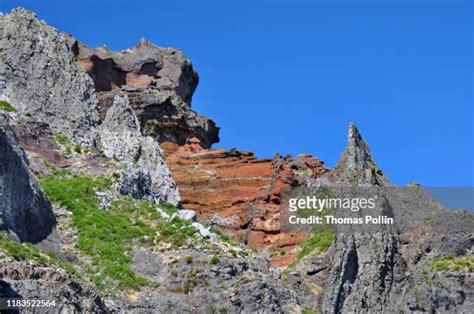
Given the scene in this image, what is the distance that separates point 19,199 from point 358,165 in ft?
87.8

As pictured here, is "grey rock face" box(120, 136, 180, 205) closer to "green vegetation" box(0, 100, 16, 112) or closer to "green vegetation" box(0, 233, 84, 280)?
"green vegetation" box(0, 100, 16, 112)

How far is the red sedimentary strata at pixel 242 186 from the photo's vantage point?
8525cm

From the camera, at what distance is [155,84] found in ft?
366

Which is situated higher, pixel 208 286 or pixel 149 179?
pixel 149 179

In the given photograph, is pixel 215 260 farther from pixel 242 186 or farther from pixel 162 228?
pixel 242 186

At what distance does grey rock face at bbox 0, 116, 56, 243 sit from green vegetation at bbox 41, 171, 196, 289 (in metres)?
2.00

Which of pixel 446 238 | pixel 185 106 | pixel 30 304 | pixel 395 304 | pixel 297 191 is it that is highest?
pixel 185 106

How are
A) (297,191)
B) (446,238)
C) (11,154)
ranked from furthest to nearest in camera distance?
(297,191) → (446,238) → (11,154)

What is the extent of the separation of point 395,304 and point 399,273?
2.47 m

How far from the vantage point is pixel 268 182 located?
91500 millimetres

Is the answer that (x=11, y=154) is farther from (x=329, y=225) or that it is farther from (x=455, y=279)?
(x=329, y=225)

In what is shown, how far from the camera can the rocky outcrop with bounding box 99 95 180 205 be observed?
58.2 m

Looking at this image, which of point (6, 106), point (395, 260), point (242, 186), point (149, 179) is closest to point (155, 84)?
point (242, 186)

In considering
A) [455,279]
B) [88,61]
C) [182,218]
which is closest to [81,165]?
[182,218]
